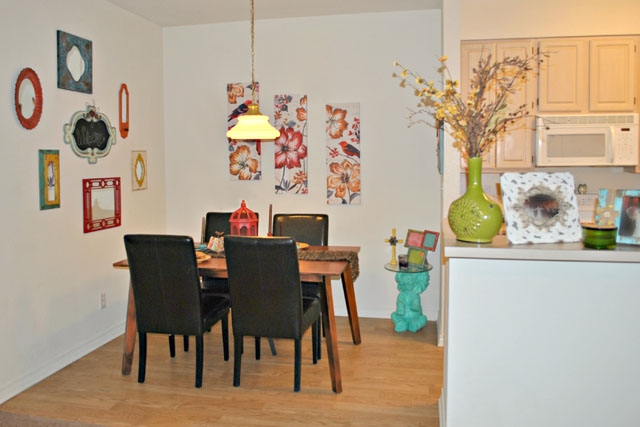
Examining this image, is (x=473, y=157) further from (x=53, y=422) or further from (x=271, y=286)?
(x=53, y=422)

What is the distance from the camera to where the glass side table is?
14.8ft

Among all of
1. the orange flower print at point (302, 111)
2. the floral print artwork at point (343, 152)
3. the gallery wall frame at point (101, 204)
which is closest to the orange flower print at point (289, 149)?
the orange flower print at point (302, 111)

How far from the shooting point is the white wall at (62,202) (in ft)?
11.1

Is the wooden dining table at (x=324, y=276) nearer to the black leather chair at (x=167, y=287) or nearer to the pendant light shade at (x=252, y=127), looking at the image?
the black leather chair at (x=167, y=287)

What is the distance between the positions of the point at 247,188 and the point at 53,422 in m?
2.68

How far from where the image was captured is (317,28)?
4.91 m

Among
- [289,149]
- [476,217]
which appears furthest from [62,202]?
[476,217]

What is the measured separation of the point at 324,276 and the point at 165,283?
958 millimetres

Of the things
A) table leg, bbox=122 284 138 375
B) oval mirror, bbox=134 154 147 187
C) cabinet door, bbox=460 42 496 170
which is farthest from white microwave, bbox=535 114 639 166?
oval mirror, bbox=134 154 147 187

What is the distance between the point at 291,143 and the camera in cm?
505

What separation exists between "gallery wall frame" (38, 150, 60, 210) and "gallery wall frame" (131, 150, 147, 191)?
37.9 inches

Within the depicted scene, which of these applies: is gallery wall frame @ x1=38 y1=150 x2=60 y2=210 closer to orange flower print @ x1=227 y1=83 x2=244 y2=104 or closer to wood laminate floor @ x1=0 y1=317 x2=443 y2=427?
wood laminate floor @ x1=0 y1=317 x2=443 y2=427

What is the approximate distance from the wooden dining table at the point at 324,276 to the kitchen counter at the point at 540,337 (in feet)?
3.77

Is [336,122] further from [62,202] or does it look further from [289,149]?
[62,202]
